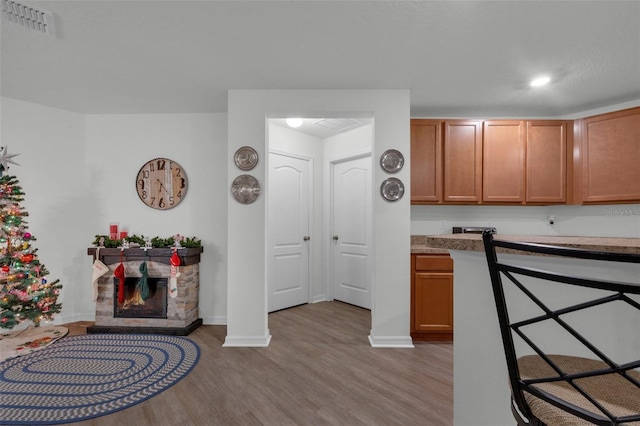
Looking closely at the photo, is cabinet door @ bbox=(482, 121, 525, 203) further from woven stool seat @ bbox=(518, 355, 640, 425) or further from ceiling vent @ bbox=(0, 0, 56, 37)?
ceiling vent @ bbox=(0, 0, 56, 37)

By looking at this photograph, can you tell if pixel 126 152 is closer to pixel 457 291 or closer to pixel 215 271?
pixel 215 271

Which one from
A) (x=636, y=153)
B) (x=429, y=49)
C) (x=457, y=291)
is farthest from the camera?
(x=636, y=153)

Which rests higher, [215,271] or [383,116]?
[383,116]

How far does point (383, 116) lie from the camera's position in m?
2.67

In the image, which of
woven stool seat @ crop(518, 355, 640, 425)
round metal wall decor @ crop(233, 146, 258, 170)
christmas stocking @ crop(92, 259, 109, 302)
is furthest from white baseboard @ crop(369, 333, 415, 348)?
christmas stocking @ crop(92, 259, 109, 302)

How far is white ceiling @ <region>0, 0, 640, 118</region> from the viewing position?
5.53ft

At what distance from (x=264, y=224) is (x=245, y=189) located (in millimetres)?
408

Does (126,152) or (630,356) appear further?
(126,152)

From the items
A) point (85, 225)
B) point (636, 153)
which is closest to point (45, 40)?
point (85, 225)

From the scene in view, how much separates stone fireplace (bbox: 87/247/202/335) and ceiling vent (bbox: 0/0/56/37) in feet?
6.73

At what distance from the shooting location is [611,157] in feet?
9.14

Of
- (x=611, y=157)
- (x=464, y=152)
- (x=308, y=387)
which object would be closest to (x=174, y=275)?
(x=308, y=387)

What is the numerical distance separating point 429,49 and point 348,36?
68 cm

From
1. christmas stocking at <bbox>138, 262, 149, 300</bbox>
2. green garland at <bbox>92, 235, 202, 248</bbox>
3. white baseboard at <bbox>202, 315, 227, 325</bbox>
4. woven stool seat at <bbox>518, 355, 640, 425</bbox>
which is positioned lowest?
white baseboard at <bbox>202, 315, 227, 325</bbox>
